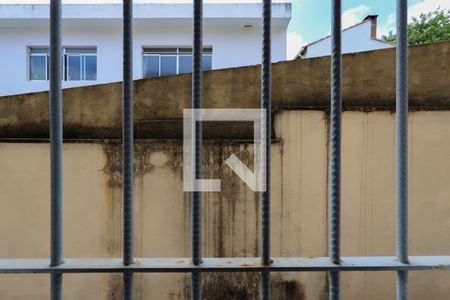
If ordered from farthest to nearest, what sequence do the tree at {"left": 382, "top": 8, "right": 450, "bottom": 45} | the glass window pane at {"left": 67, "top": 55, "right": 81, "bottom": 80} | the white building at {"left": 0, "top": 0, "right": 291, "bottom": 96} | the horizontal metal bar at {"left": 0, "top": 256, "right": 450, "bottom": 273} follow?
the tree at {"left": 382, "top": 8, "right": 450, "bottom": 45}
the glass window pane at {"left": 67, "top": 55, "right": 81, "bottom": 80}
the white building at {"left": 0, "top": 0, "right": 291, "bottom": 96}
the horizontal metal bar at {"left": 0, "top": 256, "right": 450, "bottom": 273}

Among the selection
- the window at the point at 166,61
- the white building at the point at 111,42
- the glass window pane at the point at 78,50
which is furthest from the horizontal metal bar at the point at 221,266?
the glass window pane at the point at 78,50

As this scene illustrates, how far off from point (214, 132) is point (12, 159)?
2.28m

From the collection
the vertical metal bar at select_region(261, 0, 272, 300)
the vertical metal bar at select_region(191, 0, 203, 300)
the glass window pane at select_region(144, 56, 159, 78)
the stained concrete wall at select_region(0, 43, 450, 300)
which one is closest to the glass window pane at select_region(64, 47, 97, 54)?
the glass window pane at select_region(144, 56, 159, 78)

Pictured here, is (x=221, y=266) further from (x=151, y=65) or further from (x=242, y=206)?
(x=151, y=65)

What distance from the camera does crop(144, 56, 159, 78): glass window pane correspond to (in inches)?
384

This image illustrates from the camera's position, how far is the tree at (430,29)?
58.2ft

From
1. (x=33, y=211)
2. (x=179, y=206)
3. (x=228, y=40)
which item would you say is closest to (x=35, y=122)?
(x=33, y=211)

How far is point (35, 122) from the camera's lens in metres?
3.22

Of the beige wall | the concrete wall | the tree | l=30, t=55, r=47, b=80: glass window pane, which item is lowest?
the beige wall

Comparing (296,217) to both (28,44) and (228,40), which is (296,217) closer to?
(228,40)

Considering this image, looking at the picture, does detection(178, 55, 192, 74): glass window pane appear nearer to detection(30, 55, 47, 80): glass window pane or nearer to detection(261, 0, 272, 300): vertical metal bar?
detection(30, 55, 47, 80): glass window pane

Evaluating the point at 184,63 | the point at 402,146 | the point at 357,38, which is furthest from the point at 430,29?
the point at 402,146

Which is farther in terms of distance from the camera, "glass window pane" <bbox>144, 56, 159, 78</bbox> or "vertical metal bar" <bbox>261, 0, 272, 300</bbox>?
"glass window pane" <bbox>144, 56, 159, 78</bbox>

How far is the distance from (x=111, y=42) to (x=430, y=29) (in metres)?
19.7
